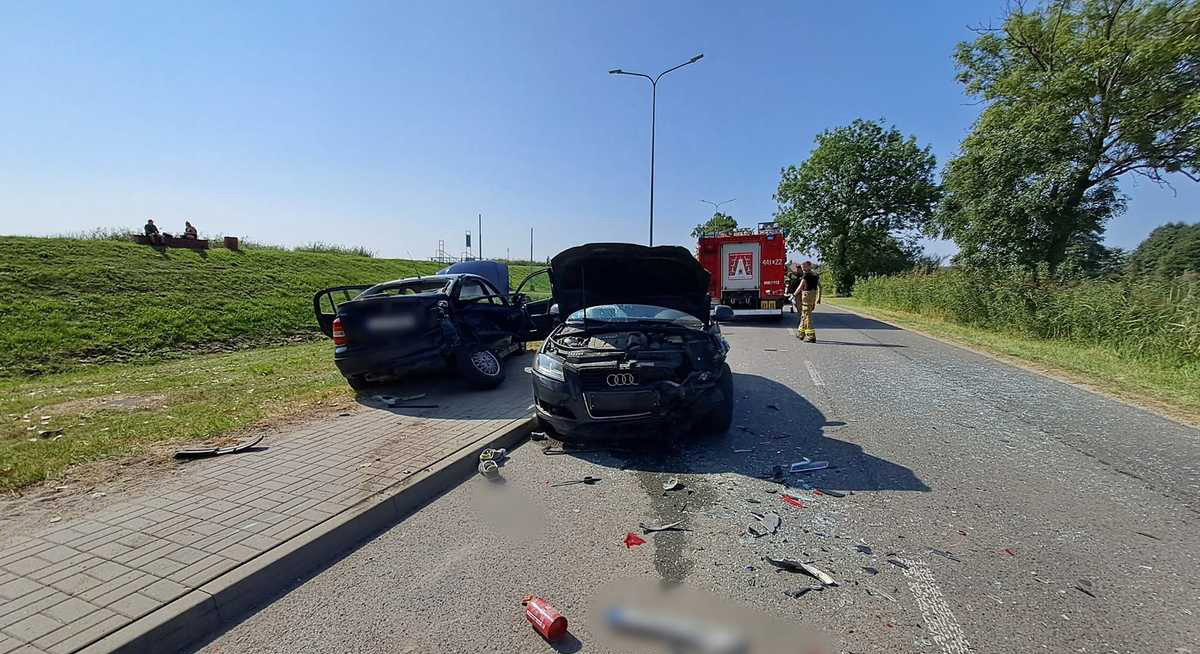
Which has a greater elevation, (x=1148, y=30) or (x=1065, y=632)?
(x=1148, y=30)

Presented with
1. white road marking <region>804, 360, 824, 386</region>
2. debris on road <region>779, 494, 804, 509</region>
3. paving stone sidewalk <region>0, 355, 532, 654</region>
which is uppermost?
white road marking <region>804, 360, 824, 386</region>

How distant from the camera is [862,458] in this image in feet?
14.8

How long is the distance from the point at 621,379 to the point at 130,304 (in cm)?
1516

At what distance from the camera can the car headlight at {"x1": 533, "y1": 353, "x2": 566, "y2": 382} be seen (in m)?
4.65

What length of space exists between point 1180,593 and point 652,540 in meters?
2.71

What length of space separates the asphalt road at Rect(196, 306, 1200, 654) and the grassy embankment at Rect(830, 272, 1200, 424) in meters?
2.94

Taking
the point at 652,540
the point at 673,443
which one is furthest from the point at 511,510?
the point at 673,443

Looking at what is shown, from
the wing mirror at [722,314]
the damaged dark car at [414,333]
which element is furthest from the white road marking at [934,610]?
the damaged dark car at [414,333]

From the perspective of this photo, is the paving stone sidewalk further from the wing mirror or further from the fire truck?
the fire truck

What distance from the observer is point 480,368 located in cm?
706

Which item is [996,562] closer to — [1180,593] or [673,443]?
[1180,593]

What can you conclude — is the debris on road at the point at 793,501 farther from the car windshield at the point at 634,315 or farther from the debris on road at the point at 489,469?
the debris on road at the point at 489,469

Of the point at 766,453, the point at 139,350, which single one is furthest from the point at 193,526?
the point at 139,350

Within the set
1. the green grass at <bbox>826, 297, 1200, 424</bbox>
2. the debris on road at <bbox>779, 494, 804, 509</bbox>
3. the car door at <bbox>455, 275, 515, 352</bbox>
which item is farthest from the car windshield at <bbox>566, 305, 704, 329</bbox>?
the green grass at <bbox>826, 297, 1200, 424</bbox>
